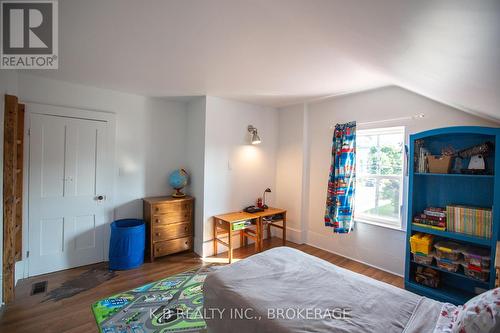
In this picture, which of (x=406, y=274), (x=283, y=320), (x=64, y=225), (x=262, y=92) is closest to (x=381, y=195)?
(x=406, y=274)

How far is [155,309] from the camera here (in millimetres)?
2156

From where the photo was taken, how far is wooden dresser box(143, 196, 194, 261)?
318cm

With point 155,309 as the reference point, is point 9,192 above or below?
above

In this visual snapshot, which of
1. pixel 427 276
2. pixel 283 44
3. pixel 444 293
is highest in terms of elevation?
pixel 283 44

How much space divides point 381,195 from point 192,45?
289 cm

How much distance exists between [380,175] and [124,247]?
3.45 metres

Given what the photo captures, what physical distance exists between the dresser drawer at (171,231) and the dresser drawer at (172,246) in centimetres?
6

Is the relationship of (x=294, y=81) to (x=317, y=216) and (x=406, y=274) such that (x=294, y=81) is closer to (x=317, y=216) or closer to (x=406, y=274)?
(x=317, y=216)

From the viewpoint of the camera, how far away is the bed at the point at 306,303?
3.99 feet

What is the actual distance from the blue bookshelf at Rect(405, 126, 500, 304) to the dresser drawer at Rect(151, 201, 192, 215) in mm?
2821

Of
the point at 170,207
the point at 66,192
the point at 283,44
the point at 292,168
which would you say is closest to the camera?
the point at 283,44

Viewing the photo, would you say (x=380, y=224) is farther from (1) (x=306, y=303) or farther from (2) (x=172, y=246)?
(2) (x=172, y=246)

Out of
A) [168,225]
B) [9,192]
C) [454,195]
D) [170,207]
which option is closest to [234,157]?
[170,207]

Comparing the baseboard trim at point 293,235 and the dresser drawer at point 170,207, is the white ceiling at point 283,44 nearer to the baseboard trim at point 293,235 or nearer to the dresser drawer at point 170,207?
the dresser drawer at point 170,207
